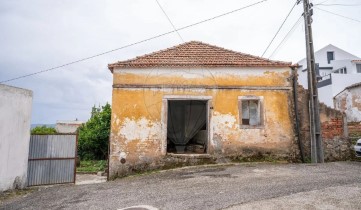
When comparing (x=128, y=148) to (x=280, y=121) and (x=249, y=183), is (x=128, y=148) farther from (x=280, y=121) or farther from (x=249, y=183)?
(x=280, y=121)

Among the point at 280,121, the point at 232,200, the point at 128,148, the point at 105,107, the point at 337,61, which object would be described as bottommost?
the point at 232,200

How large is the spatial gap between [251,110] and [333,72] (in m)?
26.9

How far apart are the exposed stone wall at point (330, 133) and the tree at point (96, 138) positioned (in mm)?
14464

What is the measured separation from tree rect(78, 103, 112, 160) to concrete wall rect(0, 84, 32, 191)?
11.3 m

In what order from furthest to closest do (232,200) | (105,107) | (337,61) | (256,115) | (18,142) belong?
(337,61), (105,107), (256,115), (18,142), (232,200)

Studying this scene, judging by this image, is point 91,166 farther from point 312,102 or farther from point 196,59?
point 312,102

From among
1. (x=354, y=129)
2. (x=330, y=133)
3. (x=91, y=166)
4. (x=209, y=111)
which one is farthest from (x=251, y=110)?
(x=91, y=166)

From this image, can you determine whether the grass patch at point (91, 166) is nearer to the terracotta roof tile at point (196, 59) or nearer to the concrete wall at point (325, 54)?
the terracotta roof tile at point (196, 59)

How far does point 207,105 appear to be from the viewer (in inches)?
425

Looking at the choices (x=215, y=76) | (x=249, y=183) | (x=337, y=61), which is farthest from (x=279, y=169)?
(x=337, y=61)

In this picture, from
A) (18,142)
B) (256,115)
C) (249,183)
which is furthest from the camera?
(256,115)

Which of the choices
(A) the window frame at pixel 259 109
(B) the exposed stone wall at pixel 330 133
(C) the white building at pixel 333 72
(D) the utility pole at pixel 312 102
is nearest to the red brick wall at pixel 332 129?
(B) the exposed stone wall at pixel 330 133

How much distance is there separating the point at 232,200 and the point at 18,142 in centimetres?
725

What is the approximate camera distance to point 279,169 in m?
8.83
